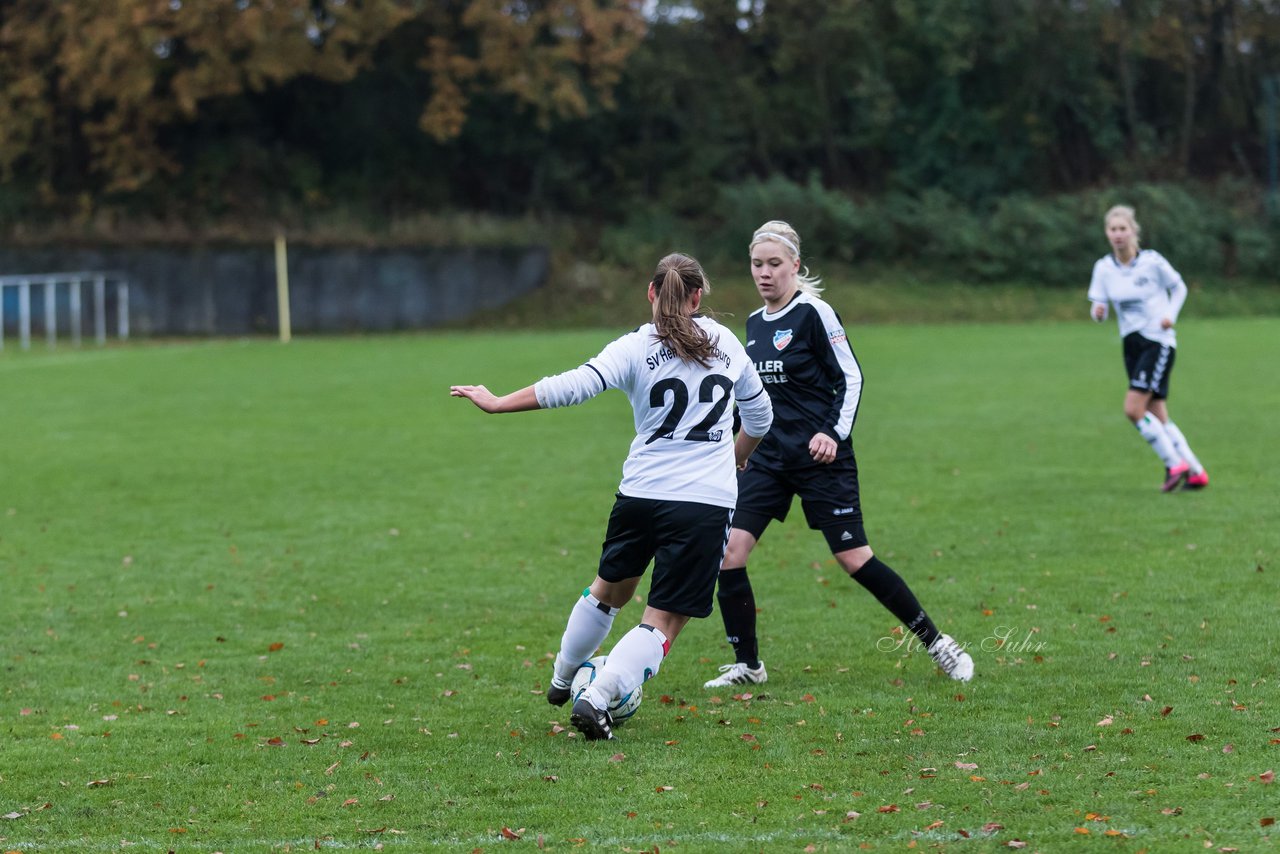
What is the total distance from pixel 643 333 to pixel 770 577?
13.3 feet

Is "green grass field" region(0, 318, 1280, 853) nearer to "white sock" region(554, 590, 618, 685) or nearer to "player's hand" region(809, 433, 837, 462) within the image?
"white sock" region(554, 590, 618, 685)

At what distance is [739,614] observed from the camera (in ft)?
22.2

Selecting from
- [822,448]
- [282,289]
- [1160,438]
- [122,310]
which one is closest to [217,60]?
[282,289]

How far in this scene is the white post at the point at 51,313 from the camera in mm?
35906

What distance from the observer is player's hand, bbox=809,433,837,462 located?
251 inches

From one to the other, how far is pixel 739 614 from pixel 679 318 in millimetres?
1745

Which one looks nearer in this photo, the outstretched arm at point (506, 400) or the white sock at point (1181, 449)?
the outstretched arm at point (506, 400)

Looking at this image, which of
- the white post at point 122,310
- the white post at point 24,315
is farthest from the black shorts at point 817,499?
the white post at point 122,310

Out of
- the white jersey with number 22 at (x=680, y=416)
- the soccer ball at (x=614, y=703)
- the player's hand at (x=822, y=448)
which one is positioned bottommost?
the soccer ball at (x=614, y=703)

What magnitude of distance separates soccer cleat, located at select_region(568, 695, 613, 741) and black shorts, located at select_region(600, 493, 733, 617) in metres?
0.46

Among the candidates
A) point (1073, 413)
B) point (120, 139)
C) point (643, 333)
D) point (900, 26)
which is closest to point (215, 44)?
point (120, 139)

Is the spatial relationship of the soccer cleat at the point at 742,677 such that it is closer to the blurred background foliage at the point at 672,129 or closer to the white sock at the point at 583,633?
the white sock at the point at 583,633

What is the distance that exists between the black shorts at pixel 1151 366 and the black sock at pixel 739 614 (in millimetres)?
6229

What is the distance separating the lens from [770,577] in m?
9.38
